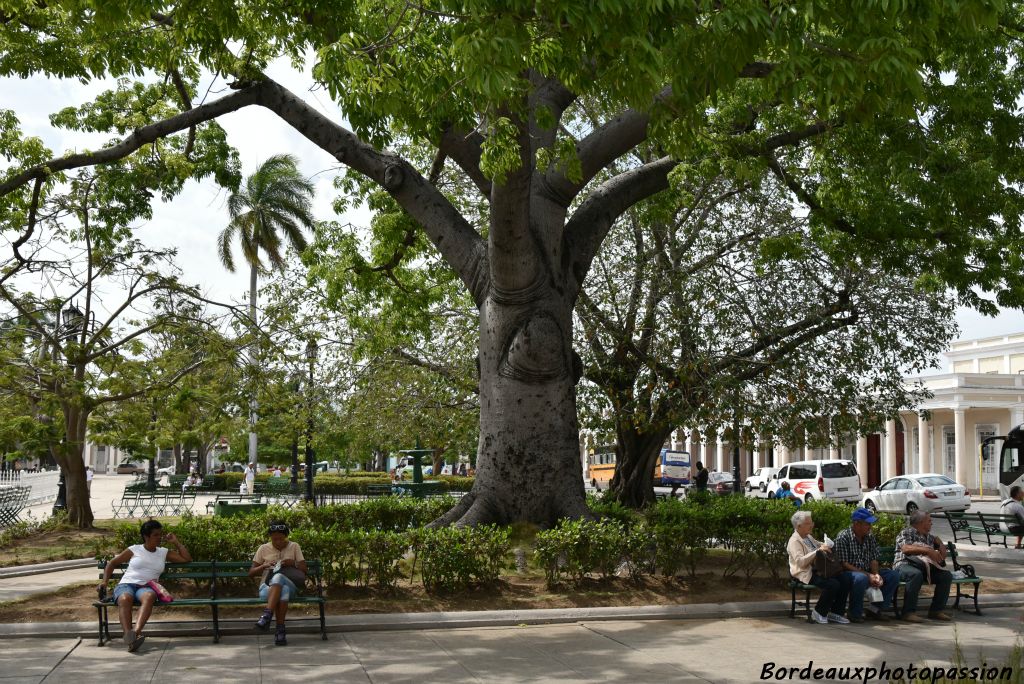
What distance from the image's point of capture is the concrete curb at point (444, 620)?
8930 mm

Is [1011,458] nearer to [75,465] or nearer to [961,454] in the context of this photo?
[961,454]

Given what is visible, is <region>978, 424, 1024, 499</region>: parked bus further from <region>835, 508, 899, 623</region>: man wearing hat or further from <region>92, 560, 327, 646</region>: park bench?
<region>92, 560, 327, 646</region>: park bench

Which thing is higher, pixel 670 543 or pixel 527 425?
pixel 527 425

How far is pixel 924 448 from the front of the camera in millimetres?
48219

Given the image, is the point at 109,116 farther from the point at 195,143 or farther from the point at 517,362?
the point at 517,362

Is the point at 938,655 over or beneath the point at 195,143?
beneath

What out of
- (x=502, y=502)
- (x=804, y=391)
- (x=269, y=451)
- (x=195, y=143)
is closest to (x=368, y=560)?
(x=502, y=502)

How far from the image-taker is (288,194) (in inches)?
1718

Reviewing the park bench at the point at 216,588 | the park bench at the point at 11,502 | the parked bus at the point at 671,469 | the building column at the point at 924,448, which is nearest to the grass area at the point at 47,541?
the park bench at the point at 11,502

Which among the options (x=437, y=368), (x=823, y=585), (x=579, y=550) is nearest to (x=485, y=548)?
(x=579, y=550)

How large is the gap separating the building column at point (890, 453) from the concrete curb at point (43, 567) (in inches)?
1761

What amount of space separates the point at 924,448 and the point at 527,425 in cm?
4140

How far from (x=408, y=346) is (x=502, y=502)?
1021 cm

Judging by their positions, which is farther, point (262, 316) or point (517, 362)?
point (262, 316)
